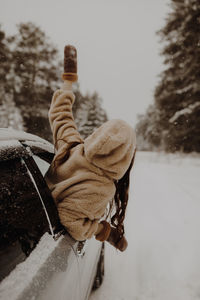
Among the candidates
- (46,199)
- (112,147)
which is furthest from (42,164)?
(112,147)

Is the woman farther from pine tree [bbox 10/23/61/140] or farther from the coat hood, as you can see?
pine tree [bbox 10/23/61/140]

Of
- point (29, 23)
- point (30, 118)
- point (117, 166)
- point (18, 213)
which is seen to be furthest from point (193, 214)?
point (29, 23)

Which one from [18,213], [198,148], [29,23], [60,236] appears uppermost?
[29,23]

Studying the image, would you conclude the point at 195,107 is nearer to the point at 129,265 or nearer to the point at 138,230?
the point at 138,230

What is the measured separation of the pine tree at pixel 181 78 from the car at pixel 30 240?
640 inches

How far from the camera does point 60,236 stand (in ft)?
4.55

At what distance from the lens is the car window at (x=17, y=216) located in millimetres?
981

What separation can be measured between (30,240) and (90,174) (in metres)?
0.49

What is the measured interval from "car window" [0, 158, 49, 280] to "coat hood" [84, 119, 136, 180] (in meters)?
0.40

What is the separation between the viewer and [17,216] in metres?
1.08

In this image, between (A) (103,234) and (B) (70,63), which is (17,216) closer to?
(A) (103,234)

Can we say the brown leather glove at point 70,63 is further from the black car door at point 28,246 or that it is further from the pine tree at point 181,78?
the pine tree at point 181,78

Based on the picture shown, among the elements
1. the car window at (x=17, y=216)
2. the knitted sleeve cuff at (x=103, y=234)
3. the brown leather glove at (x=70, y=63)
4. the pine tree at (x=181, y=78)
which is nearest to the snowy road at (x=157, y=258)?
the knitted sleeve cuff at (x=103, y=234)

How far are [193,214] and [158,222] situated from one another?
1.06 metres
